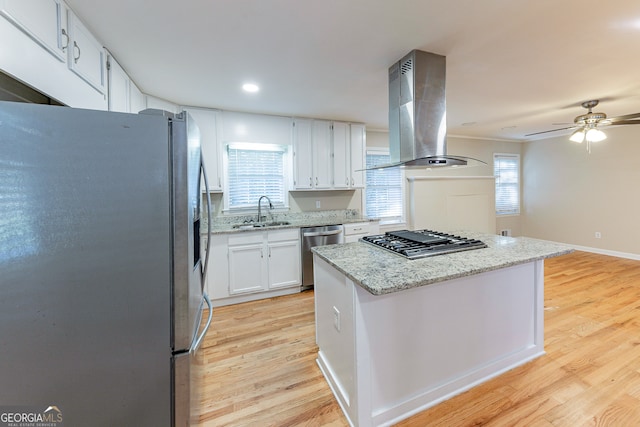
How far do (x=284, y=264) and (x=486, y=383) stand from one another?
7.66 feet

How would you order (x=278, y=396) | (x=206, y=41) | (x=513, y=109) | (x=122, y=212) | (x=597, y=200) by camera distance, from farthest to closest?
1. (x=597, y=200)
2. (x=513, y=109)
3. (x=206, y=41)
4. (x=278, y=396)
5. (x=122, y=212)

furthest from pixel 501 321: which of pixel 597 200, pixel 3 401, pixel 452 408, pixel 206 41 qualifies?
pixel 597 200

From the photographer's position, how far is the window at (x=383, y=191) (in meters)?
4.59

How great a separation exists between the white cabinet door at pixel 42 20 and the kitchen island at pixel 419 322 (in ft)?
6.23

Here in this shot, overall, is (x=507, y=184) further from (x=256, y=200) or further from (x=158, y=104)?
(x=158, y=104)

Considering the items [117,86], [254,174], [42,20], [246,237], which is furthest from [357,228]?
[42,20]

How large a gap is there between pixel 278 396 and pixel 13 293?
1482 millimetres

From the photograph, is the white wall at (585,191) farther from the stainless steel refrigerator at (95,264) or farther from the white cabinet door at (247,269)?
the stainless steel refrigerator at (95,264)

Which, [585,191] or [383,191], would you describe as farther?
[585,191]

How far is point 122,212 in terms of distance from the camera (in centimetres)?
99

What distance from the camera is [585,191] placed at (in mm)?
4988

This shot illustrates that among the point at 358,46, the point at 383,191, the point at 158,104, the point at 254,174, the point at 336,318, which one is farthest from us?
the point at 383,191

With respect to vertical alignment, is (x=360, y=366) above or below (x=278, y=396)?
above

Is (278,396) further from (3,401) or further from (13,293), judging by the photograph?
(13,293)
